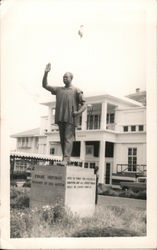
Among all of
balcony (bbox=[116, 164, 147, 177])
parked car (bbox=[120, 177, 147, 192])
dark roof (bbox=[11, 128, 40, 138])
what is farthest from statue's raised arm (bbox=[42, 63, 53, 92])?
balcony (bbox=[116, 164, 147, 177])

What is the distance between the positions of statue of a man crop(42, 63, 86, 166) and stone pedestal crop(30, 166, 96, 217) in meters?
0.25

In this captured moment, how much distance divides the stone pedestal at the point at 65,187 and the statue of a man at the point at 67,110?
25 centimetres

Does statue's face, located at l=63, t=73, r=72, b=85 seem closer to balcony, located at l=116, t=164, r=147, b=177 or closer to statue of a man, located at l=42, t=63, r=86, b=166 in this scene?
statue of a man, located at l=42, t=63, r=86, b=166

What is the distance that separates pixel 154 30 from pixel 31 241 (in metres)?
3.28

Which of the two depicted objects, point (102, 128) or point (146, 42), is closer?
point (146, 42)

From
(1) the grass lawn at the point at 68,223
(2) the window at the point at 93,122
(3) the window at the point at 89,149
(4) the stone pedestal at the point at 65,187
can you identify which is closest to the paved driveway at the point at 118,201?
(1) the grass lawn at the point at 68,223

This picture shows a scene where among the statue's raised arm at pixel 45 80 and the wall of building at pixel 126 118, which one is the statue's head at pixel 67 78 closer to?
the statue's raised arm at pixel 45 80

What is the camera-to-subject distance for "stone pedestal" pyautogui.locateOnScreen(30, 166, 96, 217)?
5.58m

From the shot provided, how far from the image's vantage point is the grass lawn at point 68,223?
5.08m

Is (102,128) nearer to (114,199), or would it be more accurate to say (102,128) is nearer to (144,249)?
(114,199)

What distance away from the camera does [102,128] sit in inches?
392

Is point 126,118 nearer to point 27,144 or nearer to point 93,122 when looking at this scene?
point 27,144

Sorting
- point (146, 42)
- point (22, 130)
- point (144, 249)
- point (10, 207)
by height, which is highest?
point (146, 42)

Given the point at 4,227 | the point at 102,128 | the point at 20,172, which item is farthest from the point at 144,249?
the point at 102,128
